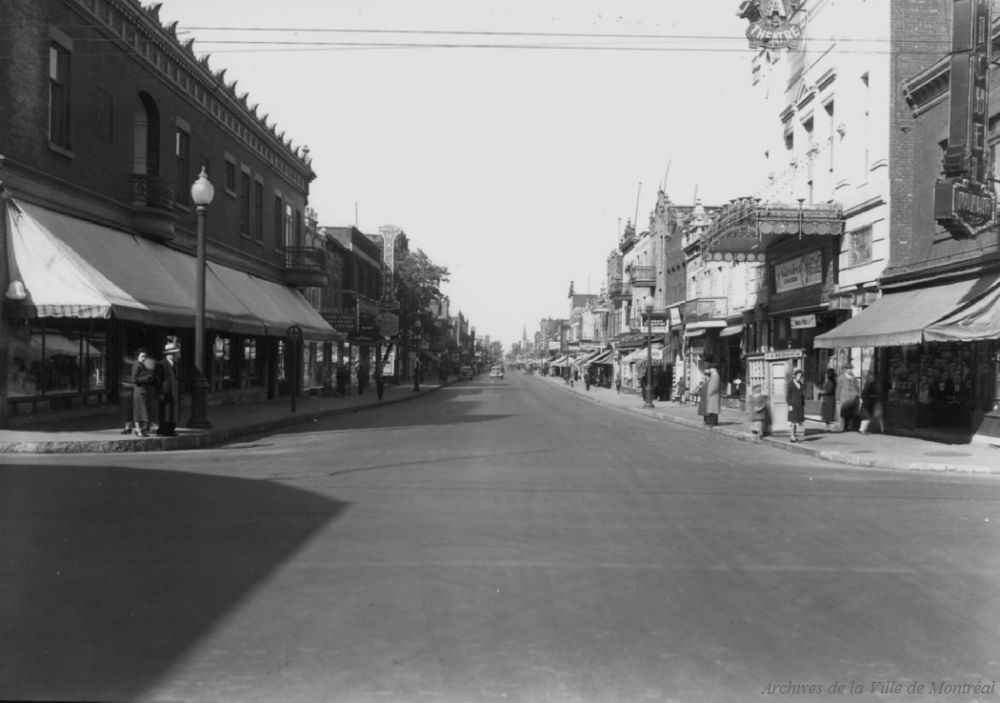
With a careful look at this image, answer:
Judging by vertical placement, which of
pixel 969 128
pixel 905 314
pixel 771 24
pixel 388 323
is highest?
pixel 771 24

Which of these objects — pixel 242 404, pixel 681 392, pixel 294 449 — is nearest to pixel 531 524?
pixel 294 449

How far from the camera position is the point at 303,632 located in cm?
559

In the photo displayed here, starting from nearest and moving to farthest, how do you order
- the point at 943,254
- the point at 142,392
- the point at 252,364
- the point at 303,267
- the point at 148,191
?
the point at 142,392 < the point at 943,254 < the point at 148,191 < the point at 252,364 < the point at 303,267

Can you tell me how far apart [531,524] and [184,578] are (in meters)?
3.72

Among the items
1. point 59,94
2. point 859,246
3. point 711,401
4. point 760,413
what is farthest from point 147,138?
point 859,246

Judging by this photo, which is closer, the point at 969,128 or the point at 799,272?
the point at 969,128

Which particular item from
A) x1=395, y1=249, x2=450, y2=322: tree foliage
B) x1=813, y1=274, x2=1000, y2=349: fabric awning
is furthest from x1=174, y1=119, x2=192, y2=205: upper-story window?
x1=395, y1=249, x2=450, y2=322: tree foliage

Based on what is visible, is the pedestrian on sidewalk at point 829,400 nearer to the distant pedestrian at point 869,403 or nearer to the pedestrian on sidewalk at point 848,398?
the pedestrian on sidewalk at point 848,398

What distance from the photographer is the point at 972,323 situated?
55.9 feet

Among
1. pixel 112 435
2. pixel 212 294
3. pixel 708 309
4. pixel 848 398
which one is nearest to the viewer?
pixel 112 435

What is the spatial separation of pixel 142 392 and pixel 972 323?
16.3m

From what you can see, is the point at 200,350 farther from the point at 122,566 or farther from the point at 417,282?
the point at 417,282

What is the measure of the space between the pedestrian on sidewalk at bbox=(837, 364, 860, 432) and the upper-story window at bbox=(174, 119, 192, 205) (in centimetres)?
1947

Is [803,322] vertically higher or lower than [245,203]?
lower
